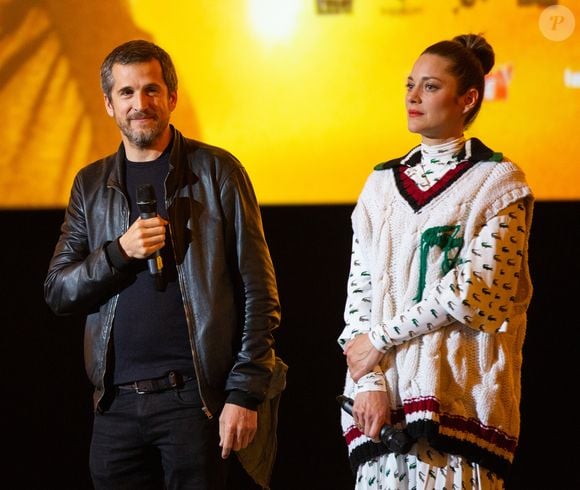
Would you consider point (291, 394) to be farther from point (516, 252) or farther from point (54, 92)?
point (516, 252)

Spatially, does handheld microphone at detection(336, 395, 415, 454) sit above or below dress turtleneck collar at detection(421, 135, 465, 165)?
below

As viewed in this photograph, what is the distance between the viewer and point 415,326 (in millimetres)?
1879

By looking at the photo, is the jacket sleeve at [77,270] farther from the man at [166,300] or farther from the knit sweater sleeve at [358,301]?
the knit sweater sleeve at [358,301]

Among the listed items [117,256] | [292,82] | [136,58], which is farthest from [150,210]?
[292,82]

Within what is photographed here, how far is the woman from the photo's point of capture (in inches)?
73.4

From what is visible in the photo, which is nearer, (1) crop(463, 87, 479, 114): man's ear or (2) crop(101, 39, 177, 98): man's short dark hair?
(1) crop(463, 87, 479, 114): man's ear

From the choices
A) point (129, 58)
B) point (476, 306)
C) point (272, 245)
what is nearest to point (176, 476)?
point (476, 306)

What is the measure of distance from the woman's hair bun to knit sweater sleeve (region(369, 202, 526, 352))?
0.38 meters

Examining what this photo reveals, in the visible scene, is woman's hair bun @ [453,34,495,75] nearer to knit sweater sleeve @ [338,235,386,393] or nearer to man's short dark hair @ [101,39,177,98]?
knit sweater sleeve @ [338,235,386,393]

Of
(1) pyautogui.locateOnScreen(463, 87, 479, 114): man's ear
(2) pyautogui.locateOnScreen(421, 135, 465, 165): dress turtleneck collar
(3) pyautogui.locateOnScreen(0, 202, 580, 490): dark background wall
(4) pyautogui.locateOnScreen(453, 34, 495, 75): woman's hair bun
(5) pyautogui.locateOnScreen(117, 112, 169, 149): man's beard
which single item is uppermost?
(4) pyautogui.locateOnScreen(453, 34, 495, 75): woman's hair bun

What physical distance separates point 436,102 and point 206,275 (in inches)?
26.3

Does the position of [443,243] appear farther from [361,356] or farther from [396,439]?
[396,439]

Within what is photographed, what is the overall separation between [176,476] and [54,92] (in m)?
1.81

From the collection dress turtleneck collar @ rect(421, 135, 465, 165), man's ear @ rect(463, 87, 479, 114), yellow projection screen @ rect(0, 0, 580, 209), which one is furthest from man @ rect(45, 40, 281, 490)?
yellow projection screen @ rect(0, 0, 580, 209)
